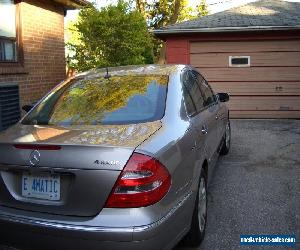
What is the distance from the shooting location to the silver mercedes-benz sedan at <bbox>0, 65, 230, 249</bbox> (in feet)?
9.29

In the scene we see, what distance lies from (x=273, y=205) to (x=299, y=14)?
889 cm

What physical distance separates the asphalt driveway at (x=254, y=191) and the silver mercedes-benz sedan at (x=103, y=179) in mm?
672

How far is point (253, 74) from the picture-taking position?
462 inches

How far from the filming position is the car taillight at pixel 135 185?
2.83 meters

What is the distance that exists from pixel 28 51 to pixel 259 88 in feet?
20.0

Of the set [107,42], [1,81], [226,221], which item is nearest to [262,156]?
[226,221]

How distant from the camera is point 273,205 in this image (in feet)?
16.2

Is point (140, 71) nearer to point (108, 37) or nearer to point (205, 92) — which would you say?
point (205, 92)

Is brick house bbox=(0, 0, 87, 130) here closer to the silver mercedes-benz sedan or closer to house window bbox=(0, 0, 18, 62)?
house window bbox=(0, 0, 18, 62)

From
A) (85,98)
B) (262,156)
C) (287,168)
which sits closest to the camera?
(85,98)

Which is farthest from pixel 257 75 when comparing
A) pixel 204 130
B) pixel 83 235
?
pixel 83 235

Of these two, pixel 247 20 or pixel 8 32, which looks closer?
pixel 8 32

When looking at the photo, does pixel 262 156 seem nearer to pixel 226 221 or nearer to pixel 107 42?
pixel 226 221

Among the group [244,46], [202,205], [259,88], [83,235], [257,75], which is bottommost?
[202,205]
